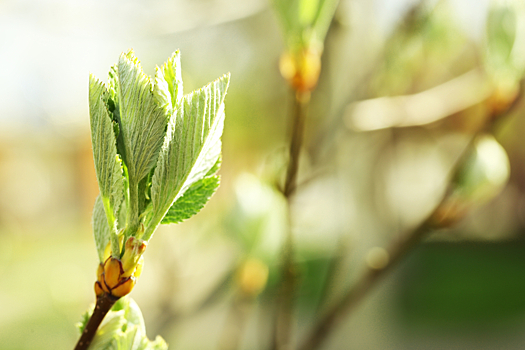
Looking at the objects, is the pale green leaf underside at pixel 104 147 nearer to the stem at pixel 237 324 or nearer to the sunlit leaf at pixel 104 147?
the sunlit leaf at pixel 104 147

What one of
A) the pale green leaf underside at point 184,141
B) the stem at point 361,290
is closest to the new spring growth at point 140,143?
the pale green leaf underside at point 184,141

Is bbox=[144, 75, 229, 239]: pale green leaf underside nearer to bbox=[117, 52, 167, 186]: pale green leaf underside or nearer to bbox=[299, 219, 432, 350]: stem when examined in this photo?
bbox=[117, 52, 167, 186]: pale green leaf underside

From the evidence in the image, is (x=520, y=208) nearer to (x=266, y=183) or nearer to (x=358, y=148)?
(x=358, y=148)

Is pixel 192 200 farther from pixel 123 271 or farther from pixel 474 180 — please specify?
pixel 474 180

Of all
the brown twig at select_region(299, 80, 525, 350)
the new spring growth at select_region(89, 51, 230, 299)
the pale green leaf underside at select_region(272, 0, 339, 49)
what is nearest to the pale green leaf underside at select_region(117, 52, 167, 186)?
the new spring growth at select_region(89, 51, 230, 299)

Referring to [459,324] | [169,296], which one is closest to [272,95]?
[169,296]
